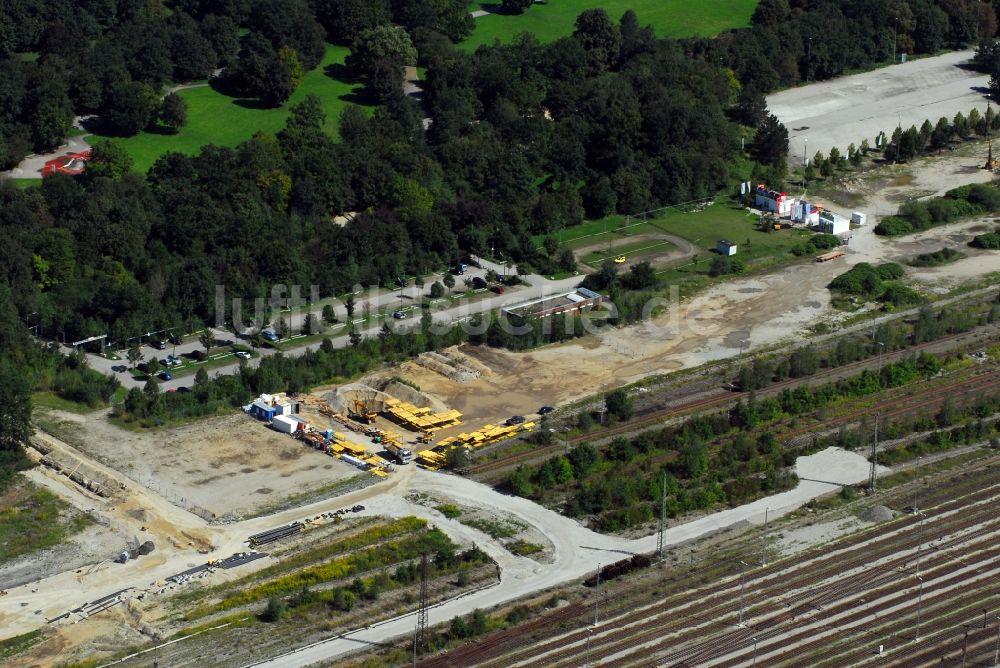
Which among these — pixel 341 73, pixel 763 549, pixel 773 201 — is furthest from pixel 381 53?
pixel 763 549

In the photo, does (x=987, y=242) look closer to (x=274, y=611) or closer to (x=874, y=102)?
(x=874, y=102)

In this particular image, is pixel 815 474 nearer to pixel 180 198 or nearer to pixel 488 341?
pixel 488 341

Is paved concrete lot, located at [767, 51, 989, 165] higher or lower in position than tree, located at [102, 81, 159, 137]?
lower

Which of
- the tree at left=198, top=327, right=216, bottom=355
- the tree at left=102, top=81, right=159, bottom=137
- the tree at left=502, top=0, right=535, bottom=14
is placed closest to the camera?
the tree at left=198, top=327, right=216, bottom=355

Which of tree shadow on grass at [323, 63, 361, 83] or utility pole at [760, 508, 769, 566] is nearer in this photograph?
utility pole at [760, 508, 769, 566]

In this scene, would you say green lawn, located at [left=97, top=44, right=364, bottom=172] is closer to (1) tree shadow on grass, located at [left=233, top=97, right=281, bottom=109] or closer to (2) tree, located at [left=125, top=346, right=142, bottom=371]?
(1) tree shadow on grass, located at [left=233, top=97, right=281, bottom=109]

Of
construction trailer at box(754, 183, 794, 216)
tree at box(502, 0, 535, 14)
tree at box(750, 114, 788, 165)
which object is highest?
tree at box(502, 0, 535, 14)

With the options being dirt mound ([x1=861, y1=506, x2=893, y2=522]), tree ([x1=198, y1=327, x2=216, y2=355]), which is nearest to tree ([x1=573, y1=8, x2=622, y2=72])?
tree ([x1=198, y1=327, x2=216, y2=355])
